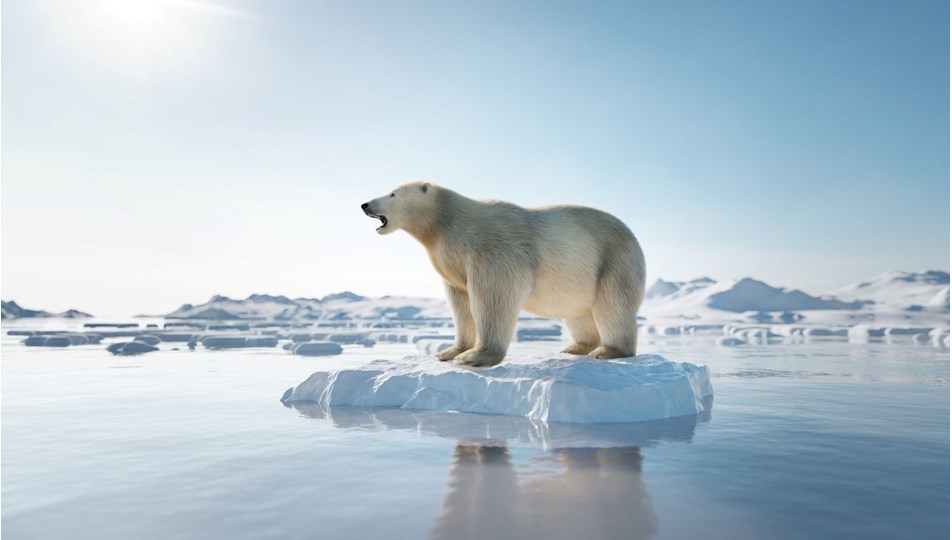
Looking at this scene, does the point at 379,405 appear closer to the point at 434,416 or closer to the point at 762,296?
the point at 434,416

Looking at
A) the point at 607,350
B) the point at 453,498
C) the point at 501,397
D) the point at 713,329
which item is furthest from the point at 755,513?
the point at 713,329

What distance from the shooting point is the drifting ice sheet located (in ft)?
17.7

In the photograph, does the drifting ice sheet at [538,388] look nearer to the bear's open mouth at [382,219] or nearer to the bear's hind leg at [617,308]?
the bear's hind leg at [617,308]

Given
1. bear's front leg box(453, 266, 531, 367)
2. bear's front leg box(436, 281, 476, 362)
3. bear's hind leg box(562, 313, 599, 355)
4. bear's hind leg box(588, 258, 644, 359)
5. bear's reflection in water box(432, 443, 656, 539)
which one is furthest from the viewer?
bear's hind leg box(562, 313, 599, 355)

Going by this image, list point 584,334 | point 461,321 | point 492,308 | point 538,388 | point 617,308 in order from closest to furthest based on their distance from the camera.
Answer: point 538,388 → point 492,308 → point 617,308 → point 461,321 → point 584,334

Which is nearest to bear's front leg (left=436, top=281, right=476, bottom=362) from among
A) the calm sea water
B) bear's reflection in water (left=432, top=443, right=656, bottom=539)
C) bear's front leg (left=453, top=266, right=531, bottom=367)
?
bear's front leg (left=453, top=266, right=531, bottom=367)

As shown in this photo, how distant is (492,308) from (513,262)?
0.54 metres

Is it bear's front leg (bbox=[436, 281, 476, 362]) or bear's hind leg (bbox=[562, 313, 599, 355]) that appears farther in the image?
bear's hind leg (bbox=[562, 313, 599, 355])

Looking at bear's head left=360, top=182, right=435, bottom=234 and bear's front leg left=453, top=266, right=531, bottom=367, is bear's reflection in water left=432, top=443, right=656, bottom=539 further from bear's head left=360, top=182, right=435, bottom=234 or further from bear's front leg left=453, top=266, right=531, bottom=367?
bear's head left=360, top=182, right=435, bottom=234

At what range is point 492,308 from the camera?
19.3 feet

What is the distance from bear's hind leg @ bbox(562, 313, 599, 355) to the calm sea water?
61.4 inches

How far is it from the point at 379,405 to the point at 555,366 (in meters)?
2.01

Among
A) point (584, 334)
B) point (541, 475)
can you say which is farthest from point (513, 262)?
point (541, 475)

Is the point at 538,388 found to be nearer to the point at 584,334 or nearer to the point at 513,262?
the point at 513,262
